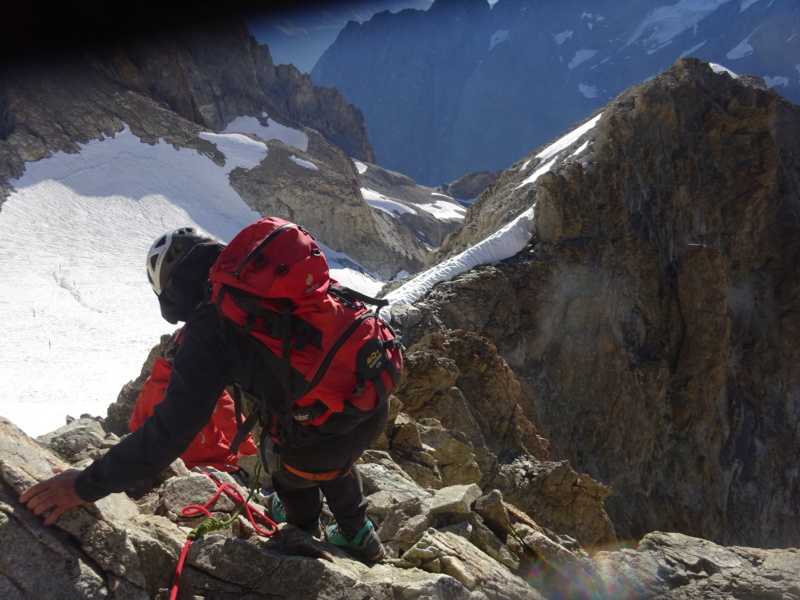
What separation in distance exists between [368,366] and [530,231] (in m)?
12.3

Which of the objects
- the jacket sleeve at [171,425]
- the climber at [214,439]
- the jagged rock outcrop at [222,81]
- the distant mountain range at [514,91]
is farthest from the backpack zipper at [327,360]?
the distant mountain range at [514,91]

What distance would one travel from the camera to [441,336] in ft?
32.6

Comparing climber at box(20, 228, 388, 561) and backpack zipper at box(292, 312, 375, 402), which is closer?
climber at box(20, 228, 388, 561)

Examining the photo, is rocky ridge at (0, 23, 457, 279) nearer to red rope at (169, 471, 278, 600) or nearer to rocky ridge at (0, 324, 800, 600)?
rocky ridge at (0, 324, 800, 600)

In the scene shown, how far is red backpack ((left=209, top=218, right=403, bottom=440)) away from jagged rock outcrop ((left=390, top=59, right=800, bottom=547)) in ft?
25.4

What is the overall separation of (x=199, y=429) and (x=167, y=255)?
1.01 m

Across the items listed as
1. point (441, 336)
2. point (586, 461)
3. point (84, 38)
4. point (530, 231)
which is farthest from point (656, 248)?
point (84, 38)

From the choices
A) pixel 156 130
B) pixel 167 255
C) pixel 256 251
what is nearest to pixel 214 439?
pixel 167 255

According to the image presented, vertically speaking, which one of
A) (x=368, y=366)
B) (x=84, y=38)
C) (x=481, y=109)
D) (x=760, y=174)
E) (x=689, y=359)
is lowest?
(x=368, y=366)

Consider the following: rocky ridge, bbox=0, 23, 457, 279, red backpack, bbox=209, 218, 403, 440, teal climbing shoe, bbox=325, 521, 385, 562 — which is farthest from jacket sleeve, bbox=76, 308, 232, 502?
rocky ridge, bbox=0, 23, 457, 279

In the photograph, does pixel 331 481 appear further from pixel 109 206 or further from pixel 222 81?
pixel 222 81

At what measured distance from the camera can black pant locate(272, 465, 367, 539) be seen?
349 centimetres

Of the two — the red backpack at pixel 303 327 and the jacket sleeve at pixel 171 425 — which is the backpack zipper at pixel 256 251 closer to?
the red backpack at pixel 303 327

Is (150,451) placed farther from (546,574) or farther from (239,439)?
(546,574)
